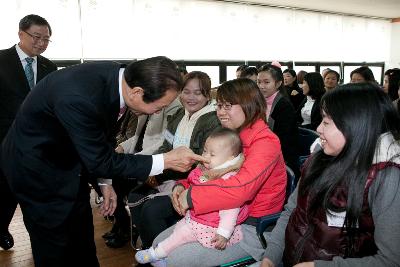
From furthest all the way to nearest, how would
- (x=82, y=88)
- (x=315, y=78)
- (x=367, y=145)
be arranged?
(x=315, y=78) → (x=82, y=88) → (x=367, y=145)

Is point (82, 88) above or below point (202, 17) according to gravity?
below

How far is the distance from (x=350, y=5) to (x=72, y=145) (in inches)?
327

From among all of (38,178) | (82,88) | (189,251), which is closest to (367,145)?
(189,251)

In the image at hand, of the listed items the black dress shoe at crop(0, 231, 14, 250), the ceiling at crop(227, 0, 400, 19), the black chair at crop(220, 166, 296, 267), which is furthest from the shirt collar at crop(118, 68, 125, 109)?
the ceiling at crop(227, 0, 400, 19)

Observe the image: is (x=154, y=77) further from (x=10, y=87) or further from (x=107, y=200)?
(x=10, y=87)

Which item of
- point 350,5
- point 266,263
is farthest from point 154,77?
point 350,5

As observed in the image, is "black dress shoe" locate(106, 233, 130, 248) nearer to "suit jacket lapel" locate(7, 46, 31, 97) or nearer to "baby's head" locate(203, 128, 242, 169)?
"suit jacket lapel" locate(7, 46, 31, 97)

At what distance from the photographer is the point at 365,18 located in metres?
9.84

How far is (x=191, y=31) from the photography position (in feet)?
22.6

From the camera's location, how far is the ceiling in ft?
24.8

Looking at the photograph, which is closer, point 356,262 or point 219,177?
point 356,262

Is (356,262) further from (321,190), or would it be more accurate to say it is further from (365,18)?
(365,18)

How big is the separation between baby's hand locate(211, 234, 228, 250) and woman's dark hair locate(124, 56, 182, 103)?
0.68 metres

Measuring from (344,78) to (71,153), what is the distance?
937 centimetres
